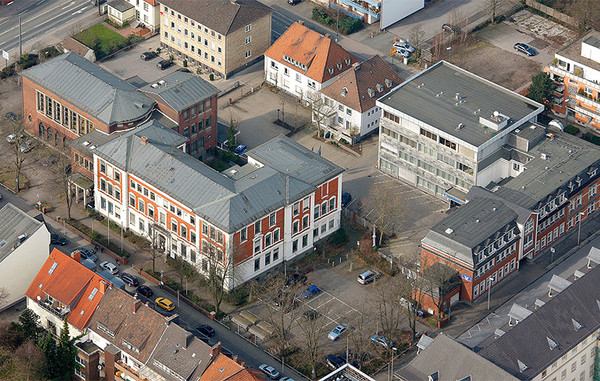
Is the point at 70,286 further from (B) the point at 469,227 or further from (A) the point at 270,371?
(B) the point at 469,227

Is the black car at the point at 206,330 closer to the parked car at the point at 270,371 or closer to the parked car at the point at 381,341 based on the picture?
the parked car at the point at 270,371

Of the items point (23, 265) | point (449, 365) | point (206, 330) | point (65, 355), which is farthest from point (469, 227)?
point (23, 265)

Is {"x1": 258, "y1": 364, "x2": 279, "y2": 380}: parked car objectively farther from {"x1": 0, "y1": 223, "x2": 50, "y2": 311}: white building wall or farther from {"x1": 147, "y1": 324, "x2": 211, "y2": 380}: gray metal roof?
{"x1": 0, "y1": 223, "x2": 50, "y2": 311}: white building wall

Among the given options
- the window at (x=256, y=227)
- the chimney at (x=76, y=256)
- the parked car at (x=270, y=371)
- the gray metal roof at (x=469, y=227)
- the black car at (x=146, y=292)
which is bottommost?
the parked car at (x=270, y=371)

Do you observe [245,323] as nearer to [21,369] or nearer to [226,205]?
[226,205]

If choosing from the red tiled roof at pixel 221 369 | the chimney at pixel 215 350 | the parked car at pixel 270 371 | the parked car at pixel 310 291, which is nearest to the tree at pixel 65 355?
the red tiled roof at pixel 221 369

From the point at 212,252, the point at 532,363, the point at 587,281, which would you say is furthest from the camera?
the point at 212,252

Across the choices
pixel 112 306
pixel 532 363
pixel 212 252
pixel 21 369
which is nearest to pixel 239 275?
pixel 212 252
